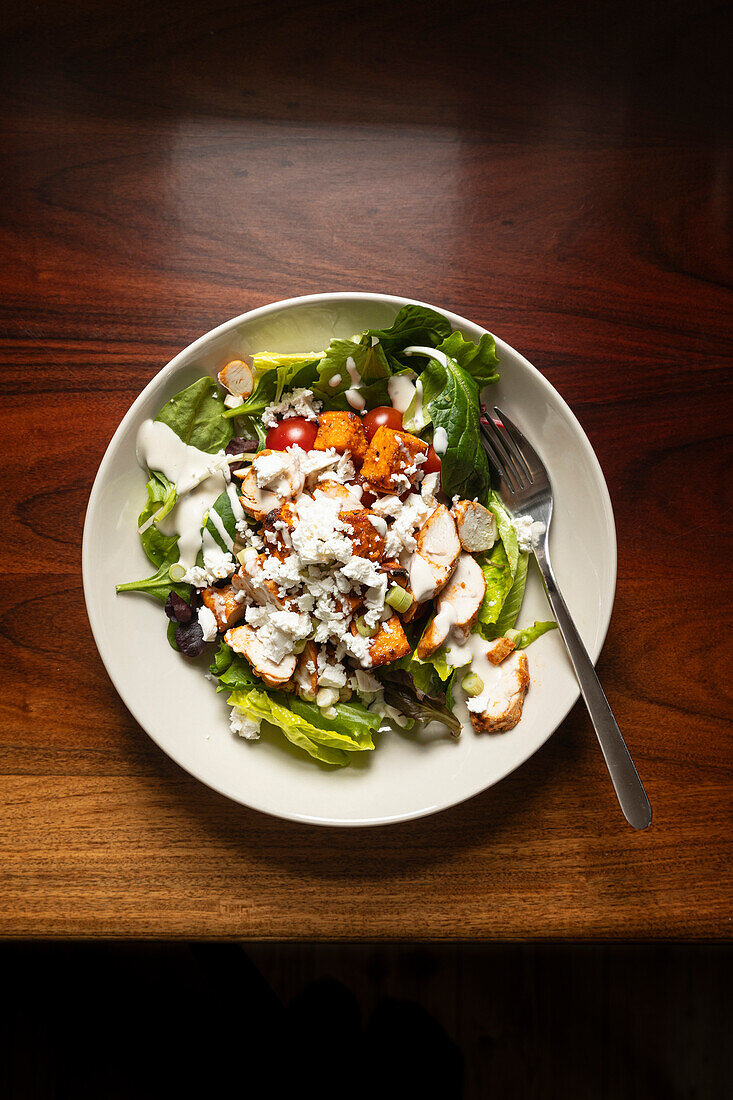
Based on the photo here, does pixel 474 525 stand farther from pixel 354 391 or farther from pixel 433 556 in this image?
pixel 354 391

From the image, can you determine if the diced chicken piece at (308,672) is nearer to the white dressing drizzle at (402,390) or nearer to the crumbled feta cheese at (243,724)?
the crumbled feta cheese at (243,724)

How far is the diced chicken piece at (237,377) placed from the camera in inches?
68.8

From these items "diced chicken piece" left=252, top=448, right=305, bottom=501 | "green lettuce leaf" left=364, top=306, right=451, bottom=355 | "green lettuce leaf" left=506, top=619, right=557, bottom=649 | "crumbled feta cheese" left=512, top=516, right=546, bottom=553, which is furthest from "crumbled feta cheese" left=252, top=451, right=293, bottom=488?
"green lettuce leaf" left=506, top=619, right=557, bottom=649

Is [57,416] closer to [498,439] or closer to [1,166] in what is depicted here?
[1,166]

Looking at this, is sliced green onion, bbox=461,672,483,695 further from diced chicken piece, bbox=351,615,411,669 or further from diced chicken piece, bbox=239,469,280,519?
diced chicken piece, bbox=239,469,280,519

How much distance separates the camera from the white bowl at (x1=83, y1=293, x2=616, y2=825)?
170cm

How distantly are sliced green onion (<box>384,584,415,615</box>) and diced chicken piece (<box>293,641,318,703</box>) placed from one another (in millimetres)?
206

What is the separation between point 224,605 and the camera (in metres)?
1.74

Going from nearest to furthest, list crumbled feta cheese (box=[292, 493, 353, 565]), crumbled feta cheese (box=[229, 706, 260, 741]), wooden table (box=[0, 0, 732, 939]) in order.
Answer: crumbled feta cheese (box=[292, 493, 353, 565])
crumbled feta cheese (box=[229, 706, 260, 741])
wooden table (box=[0, 0, 732, 939])

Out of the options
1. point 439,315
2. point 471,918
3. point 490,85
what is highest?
point 490,85

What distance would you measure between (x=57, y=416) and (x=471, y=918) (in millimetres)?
1596

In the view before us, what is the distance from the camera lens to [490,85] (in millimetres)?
1973

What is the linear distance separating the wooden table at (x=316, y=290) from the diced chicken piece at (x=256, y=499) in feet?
1.48

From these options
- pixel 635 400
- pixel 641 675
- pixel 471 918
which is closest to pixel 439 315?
pixel 635 400
